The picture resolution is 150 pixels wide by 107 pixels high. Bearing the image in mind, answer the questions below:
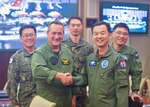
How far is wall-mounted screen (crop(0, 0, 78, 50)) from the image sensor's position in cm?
501

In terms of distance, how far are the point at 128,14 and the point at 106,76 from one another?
3842mm

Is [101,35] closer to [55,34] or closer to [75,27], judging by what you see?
[55,34]

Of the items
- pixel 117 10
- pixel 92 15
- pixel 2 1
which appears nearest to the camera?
pixel 2 1

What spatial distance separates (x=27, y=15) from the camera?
5.10 m

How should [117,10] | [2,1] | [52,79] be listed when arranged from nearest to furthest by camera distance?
[52,79]
[2,1]
[117,10]

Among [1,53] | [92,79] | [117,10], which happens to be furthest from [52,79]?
[117,10]

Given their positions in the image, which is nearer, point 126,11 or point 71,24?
point 71,24

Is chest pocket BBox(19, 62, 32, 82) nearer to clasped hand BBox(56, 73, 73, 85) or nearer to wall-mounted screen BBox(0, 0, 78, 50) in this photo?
clasped hand BBox(56, 73, 73, 85)

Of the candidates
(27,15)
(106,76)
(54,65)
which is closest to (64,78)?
(54,65)

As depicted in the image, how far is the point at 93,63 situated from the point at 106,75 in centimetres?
18

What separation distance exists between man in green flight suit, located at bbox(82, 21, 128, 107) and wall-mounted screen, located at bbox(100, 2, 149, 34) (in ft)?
10.6

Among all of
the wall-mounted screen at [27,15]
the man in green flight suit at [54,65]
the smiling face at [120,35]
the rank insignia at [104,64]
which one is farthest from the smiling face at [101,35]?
the wall-mounted screen at [27,15]

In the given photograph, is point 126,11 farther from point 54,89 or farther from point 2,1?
point 54,89

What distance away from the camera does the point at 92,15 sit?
5402 mm
